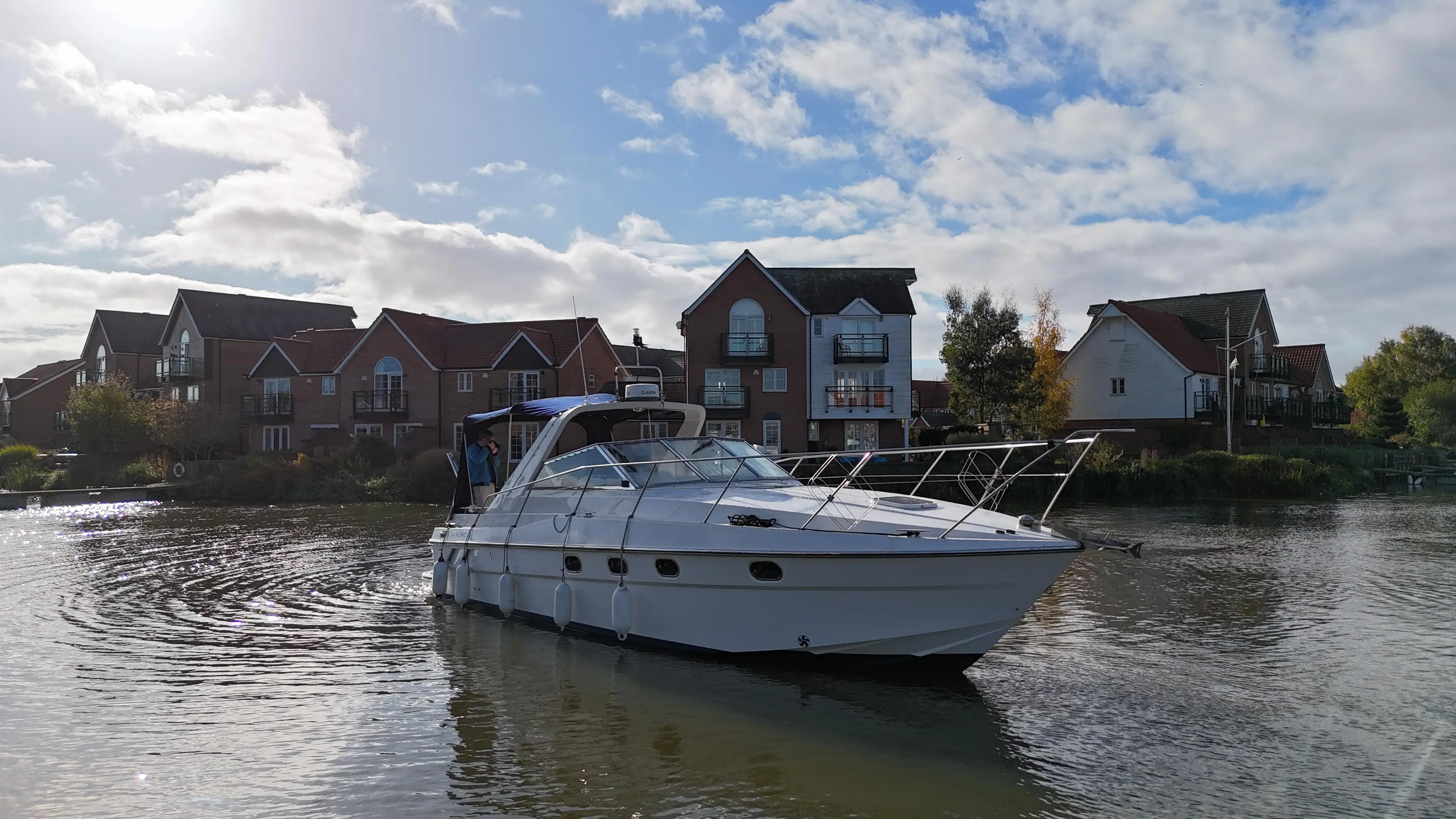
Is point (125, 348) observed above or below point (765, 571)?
above

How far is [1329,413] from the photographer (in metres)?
58.9

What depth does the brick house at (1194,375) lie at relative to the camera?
50219mm

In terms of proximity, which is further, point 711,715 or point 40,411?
point 40,411

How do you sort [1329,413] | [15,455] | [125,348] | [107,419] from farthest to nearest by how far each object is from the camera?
[125,348], [1329,413], [107,419], [15,455]

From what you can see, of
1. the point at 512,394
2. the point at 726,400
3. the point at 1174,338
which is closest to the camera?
the point at 726,400

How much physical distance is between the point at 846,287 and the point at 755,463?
112 feet

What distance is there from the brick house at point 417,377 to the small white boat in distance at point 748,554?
33323 mm

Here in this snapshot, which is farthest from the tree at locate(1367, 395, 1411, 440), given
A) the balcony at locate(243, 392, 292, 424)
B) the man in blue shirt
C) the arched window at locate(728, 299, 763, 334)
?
the man in blue shirt

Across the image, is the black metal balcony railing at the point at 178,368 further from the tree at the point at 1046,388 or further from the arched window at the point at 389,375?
the tree at the point at 1046,388

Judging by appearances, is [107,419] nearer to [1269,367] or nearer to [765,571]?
[765,571]

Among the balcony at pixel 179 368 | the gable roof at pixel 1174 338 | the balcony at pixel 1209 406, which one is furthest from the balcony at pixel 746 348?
the balcony at pixel 179 368

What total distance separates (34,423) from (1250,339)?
247ft

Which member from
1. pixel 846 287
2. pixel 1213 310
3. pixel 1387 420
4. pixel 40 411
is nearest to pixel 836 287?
pixel 846 287

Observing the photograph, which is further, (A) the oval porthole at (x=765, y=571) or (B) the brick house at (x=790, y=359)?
(B) the brick house at (x=790, y=359)
